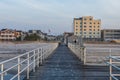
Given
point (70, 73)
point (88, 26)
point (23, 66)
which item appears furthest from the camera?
point (88, 26)

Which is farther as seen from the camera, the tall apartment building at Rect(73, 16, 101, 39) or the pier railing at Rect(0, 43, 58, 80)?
the tall apartment building at Rect(73, 16, 101, 39)

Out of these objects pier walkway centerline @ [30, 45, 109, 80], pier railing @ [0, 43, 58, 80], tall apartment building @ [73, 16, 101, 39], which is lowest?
pier walkway centerline @ [30, 45, 109, 80]

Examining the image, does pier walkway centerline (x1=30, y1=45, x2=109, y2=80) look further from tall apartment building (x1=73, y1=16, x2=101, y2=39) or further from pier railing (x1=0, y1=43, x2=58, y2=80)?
tall apartment building (x1=73, y1=16, x2=101, y2=39)

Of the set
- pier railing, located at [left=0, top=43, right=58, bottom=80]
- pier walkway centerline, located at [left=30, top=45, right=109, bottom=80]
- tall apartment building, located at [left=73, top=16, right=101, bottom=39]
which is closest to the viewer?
pier railing, located at [left=0, top=43, right=58, bottom=80]

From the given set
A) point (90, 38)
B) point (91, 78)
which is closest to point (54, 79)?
point (91, 78)

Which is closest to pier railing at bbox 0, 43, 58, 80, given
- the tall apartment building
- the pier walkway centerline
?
the pier walkway centerline

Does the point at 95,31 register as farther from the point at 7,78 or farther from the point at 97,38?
the point at 7,78

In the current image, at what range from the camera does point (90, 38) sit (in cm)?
18062

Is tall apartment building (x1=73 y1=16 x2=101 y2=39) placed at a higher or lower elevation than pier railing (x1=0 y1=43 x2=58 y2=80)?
higher

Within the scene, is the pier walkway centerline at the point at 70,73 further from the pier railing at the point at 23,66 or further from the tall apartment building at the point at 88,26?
the tall apartment building at the point at 88,26

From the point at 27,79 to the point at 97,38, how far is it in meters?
180

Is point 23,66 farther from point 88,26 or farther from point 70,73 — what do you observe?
point 88,26

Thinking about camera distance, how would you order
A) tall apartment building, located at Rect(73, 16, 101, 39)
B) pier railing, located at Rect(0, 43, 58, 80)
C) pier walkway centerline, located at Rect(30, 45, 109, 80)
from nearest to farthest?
pier railing, located at Rect(0, 43, 58, 80)
pier walkway centerline, located at Rect(30, 45, 109, 80)
tall apartment building, located at Rect(73, 16, 101, 39)

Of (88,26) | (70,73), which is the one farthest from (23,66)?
(88,26)
